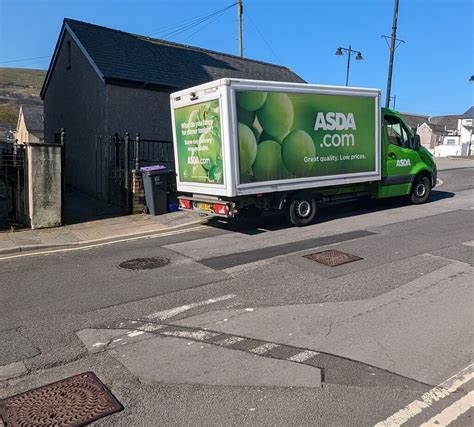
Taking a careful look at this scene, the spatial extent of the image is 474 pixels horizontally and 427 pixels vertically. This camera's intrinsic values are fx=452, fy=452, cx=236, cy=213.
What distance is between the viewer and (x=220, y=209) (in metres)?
9.37

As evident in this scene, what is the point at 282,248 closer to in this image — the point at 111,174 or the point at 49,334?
the point at 49,334

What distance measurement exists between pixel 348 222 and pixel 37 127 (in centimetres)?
4352

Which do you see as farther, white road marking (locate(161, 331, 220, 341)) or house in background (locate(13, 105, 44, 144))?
house in background (locate(13, 105, 44, 144))

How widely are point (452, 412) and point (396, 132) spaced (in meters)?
9.98

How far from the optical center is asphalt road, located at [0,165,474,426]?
133 inches

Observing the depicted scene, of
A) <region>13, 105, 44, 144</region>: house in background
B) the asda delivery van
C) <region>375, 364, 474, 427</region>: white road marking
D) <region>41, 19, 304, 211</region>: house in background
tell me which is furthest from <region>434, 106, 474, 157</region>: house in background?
<region>375, 364, 474, 427</region>: white road marking

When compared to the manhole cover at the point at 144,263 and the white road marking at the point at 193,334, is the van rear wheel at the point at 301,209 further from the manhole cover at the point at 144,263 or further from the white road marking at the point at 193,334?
the white road marking at the point at 193,334

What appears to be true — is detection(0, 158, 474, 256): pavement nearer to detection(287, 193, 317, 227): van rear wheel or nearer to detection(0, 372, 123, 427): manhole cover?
detection(287, 193, 317, 227): van rear wheel

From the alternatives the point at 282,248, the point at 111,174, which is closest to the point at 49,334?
the point at 282,248

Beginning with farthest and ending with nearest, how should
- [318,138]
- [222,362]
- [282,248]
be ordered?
[318,138]
[282,248]
[222,362]

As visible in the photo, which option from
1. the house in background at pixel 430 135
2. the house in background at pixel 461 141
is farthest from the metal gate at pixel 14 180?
the house in background at pixel 430 135

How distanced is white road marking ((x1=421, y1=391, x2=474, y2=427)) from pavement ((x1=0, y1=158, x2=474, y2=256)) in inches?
302

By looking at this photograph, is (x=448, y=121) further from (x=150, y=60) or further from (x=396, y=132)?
(x=396, y=132)

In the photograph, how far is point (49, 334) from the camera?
4.70 metres
